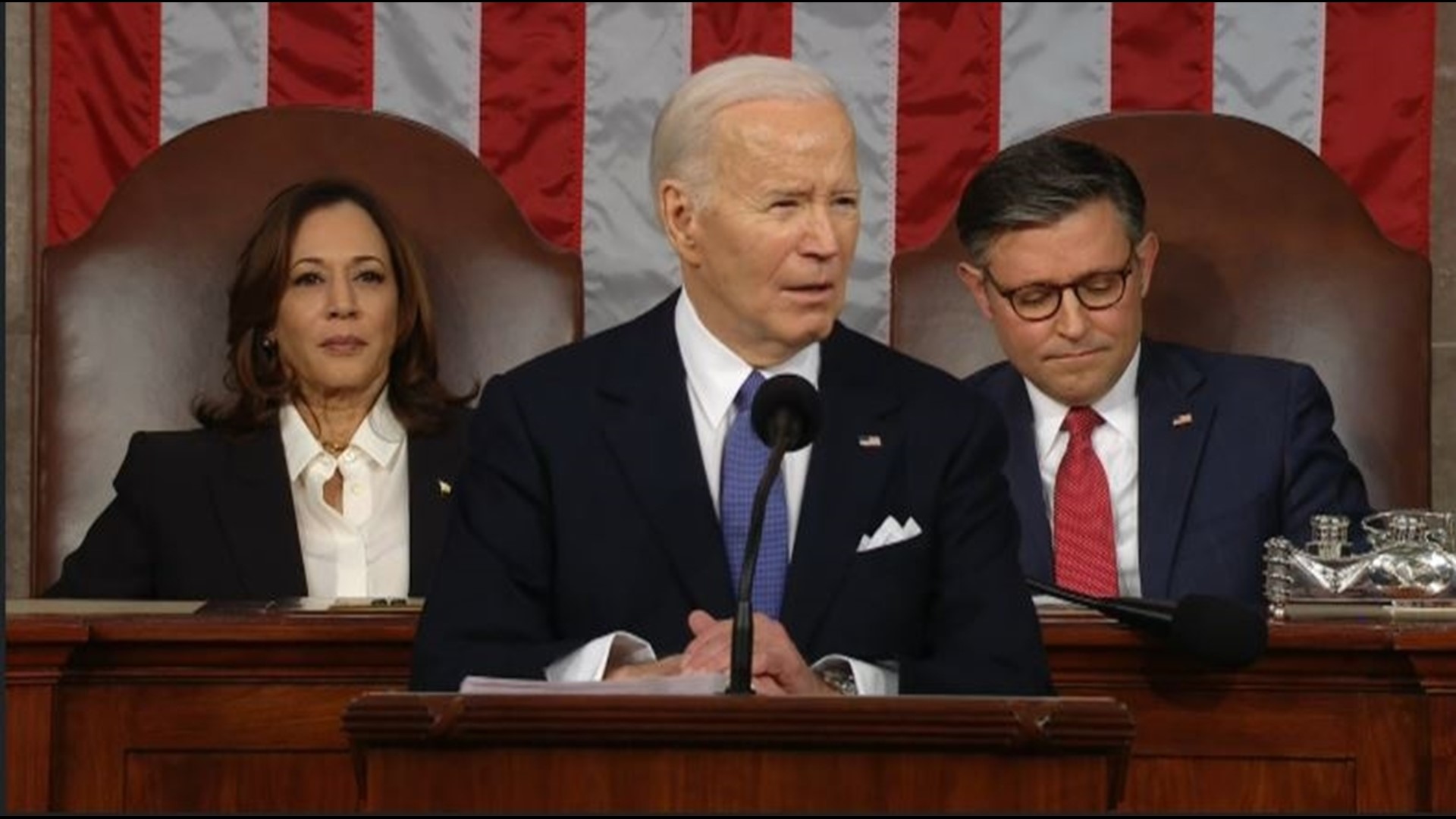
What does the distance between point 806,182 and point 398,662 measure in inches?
29.0

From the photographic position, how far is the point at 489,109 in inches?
214

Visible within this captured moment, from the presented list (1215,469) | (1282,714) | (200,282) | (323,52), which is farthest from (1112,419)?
(323,52)

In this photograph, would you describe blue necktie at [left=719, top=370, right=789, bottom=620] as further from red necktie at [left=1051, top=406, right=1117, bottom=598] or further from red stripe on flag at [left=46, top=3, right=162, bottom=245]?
red stripe on flag at [left=46, top=3, right=162, bottom=245]

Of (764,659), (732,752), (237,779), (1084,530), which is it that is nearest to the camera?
(732,752)

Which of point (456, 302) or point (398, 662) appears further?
point (456, 302)

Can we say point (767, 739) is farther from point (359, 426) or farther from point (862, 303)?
point (862, 303)

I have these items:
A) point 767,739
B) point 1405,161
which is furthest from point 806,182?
point 1405,161

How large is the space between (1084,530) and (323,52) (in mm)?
1913

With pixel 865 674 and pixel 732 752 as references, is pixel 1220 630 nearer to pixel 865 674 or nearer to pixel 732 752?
pixel 865 674

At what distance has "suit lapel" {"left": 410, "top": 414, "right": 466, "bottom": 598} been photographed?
14.6 ft

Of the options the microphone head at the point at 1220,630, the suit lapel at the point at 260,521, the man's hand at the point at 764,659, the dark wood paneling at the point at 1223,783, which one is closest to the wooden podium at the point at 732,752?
the man's hand at the point at 764,659

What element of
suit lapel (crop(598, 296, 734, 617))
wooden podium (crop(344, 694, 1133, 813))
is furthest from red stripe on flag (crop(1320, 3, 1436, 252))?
wooden podium (crop(344, 694, 1133, 813))

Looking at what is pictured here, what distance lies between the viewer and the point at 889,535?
3338mm

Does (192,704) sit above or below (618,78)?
below
